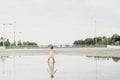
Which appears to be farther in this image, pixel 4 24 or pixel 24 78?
pixel 4 24

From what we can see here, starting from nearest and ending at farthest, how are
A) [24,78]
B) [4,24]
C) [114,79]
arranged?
[114,79] → [24,78] → [4,24]

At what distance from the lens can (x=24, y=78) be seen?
19.5 meters

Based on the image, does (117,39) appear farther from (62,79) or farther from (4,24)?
(62,79)

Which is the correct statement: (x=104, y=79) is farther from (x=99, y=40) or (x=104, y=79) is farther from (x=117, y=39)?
(x=99, y=40)

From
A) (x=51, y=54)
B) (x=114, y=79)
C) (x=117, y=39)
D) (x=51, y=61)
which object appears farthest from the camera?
(x=117, y=39)

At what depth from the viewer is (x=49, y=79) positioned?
19109mm

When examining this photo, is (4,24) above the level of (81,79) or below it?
above

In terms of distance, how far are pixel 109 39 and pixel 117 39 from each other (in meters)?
8.64

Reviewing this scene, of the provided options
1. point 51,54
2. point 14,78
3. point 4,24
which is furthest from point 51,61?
point 4,24

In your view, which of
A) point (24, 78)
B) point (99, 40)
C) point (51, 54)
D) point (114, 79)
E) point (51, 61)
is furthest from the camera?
point (99, 40)

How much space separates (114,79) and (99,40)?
593ft

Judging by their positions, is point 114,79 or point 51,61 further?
point 51,61

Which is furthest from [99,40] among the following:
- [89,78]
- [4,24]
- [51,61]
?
[89,78]

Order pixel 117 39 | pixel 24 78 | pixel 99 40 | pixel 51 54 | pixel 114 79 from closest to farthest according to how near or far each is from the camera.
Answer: pixel 114 79 → pixel 24 78 → pixel 51 54 → pixel 117 39 → pixel 99 40
